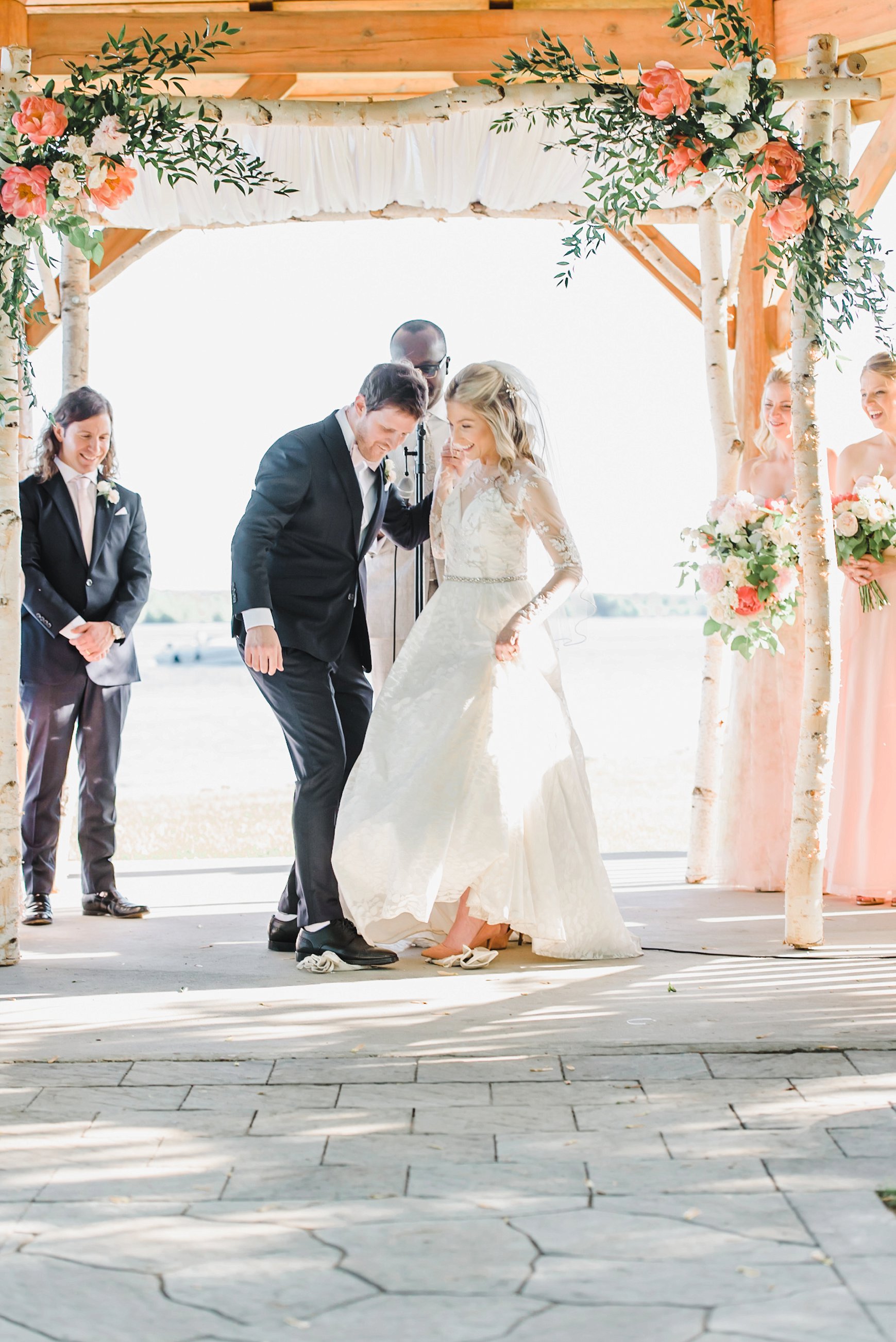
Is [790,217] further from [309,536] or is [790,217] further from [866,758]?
[866,758]

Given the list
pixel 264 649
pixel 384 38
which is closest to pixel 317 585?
pixel 264 649

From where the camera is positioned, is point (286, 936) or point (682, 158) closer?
point (682, 158)

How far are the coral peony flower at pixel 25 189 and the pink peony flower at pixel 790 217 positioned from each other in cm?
227

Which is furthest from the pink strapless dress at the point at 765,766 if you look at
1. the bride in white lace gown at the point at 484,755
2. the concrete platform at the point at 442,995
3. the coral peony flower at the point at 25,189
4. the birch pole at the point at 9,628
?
the coral peony flower at the point at 25,189

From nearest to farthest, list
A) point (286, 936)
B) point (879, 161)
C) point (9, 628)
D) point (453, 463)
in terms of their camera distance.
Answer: point (9, 628)
point (453, 463)
point (286, 936)
point (879, 161)

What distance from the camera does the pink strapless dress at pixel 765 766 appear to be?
19.2ft

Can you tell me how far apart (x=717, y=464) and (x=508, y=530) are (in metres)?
1.93

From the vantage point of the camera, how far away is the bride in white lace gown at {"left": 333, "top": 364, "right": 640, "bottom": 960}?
14.1ft

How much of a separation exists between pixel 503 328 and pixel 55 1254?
43009mm

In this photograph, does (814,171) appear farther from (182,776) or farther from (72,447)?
(182,776)

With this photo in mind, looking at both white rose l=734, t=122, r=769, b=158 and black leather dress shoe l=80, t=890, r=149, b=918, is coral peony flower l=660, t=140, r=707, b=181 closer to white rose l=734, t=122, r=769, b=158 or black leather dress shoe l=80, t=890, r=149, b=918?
white rose l=734, t=122, r=769, b=158

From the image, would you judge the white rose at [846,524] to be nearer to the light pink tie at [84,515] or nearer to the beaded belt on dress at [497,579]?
the beaded belt on dress at [497,579]

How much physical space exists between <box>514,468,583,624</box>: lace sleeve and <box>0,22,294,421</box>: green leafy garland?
4.07ft

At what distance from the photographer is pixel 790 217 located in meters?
4.34
